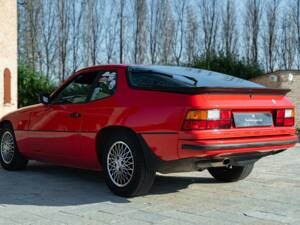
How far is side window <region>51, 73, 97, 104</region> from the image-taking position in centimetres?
676

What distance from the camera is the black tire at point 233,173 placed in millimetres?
7027

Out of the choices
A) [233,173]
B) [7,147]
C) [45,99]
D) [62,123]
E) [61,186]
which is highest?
[45,99]

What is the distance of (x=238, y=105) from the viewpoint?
5.58 meters

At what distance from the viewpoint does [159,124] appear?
551 centimetres

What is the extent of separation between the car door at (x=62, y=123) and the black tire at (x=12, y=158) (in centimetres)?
58

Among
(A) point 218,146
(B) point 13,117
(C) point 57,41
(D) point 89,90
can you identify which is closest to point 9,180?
(B) point 13,117

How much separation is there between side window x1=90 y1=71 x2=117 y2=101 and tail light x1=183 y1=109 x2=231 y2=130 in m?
1.33

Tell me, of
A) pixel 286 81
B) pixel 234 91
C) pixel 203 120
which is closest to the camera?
pixel 203 120

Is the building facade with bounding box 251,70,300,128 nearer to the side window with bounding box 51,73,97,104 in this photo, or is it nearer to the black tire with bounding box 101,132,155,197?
the side window with bounding box 51,73,97,104

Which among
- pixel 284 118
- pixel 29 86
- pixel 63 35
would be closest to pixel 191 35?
pixel 63 35

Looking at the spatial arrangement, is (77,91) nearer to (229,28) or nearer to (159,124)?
(159,124)

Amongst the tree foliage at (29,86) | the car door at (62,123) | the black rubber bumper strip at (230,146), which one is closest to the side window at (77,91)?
the car door at (62,123)

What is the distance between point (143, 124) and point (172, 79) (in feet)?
2.10

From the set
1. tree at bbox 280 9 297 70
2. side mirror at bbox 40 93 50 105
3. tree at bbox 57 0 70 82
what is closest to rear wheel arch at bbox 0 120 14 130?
side mirror at bbox 40 93 50 105
